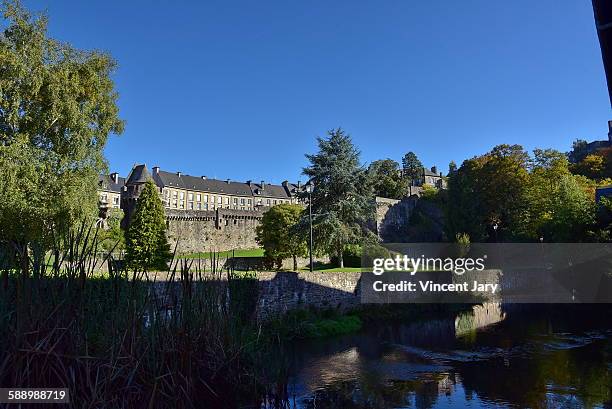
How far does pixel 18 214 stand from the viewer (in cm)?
1605

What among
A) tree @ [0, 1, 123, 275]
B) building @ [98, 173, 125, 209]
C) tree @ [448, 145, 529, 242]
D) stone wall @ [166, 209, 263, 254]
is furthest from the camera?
building @ [98, 173, 125, 209]

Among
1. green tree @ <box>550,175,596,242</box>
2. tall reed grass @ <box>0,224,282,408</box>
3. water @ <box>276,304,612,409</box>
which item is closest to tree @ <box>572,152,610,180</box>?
green tree @ <box>550,175,596,242</box>

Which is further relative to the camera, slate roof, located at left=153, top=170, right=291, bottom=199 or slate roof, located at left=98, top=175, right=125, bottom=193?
slate roof, located at left=153, top=170, right=291, bottom=199

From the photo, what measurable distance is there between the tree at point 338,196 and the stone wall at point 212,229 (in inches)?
763

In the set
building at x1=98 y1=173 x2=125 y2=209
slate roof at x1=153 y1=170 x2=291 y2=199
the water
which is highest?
slate roof at x1=153 y1=170 x2=291 y2=199

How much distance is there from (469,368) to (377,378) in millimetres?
2973

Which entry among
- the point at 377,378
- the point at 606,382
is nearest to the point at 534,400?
the point at 606,382

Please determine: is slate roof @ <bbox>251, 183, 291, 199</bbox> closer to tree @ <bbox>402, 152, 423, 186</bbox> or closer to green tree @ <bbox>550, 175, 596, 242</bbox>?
tree @ <bbox>402, 152, 423, 186</bbox>

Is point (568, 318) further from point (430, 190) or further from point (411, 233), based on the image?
point (430, 190)

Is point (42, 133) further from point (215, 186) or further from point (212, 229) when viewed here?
point (215, 186)

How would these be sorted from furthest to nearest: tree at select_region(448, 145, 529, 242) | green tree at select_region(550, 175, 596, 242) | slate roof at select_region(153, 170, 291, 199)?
slate roof at select_region(153, 170, 291, 199), tree at select_region(448, 145, 529, 242), green tree at select_region(550, 175, 596, 242)

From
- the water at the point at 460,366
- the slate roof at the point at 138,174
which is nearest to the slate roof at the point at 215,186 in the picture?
the slate roof at the point at 138,174

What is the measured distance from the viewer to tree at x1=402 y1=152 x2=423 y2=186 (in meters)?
74.3

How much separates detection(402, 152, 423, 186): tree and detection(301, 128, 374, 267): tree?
44806 mm
